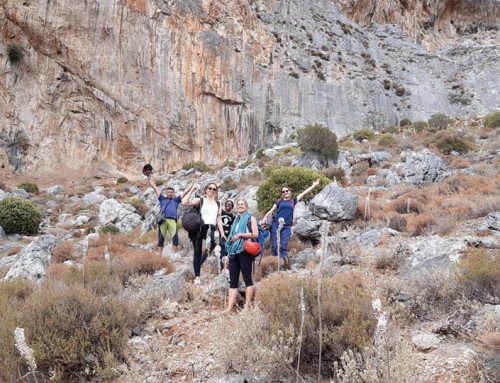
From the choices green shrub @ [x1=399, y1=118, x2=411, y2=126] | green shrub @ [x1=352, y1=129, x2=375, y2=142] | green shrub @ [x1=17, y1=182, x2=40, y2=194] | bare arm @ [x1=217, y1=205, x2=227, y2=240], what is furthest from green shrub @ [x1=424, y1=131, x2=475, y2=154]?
green shrub @ [x1=17, y1=182, x2=40, y2=194]

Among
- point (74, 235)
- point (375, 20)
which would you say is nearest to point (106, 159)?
point (74, 235)

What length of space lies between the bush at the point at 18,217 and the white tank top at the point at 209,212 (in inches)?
396

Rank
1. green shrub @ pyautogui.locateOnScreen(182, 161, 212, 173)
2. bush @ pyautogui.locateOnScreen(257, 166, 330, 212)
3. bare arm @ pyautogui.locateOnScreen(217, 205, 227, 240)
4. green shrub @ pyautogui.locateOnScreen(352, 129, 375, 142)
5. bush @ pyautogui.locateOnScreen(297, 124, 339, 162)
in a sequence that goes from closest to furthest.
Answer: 1. bare arm @ pyautogui.locateOnScreen(217, 205, 227, 240)
2. bush @ pyautogui.locateOnScreen(257, 166, 330, 212)
3. bush @ pyautogui.locateOnScreen(297, 124, 339, 162)
4. green shrub @ pyautogui.locateOnScreen(182, 161, 212, 173)
5. green shrub @ pyautogui.locateOnScreen(352, 129, 375, 142)

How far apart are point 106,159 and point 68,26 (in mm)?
9439

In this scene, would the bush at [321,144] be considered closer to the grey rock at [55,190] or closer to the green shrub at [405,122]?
the grey rock at [55,190]

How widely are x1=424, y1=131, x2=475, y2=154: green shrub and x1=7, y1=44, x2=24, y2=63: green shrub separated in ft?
84.4

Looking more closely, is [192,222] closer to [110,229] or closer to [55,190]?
[110,229]

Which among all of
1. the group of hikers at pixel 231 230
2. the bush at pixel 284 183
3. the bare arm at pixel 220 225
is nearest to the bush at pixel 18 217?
the group of hikers at pixel 231 230

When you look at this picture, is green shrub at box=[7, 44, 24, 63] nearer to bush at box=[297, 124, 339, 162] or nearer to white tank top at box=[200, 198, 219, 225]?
bush at box=[297, 124, 339, 162]

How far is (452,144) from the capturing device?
697 inches

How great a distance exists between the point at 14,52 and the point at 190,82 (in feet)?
38.6

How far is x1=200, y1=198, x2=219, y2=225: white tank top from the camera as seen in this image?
6.35 meters

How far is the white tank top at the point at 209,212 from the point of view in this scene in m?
6.35

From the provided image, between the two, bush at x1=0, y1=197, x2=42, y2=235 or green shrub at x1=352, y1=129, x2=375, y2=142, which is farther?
green shrub at x1=352, y1=129, x2=375, y2=142
